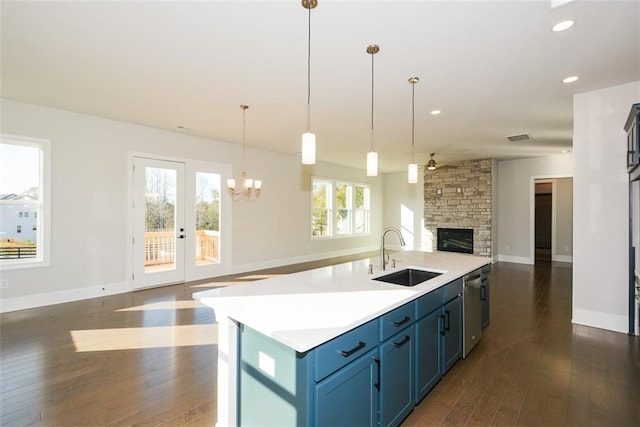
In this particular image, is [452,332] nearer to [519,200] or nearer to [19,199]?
[19,199]

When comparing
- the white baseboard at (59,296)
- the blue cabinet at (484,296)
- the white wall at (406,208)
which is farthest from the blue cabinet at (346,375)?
the white wall at (406,208)

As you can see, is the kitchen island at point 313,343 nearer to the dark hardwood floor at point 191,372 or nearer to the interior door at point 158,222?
the dark hardwood floor at point 191,372

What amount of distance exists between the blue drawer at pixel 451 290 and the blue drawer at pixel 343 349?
0.99 metres

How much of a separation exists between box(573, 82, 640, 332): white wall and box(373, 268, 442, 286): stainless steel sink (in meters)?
2.35

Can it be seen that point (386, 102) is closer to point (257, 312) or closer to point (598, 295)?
point (257, 312)

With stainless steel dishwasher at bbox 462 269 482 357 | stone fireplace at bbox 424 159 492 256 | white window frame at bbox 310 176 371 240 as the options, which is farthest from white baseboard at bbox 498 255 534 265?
stainless steel dishwasher at bbox 462 269 482 357

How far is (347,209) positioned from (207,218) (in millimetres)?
4656

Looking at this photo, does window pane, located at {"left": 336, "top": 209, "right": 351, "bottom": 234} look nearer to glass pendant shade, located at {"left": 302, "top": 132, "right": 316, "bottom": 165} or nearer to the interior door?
the interior door

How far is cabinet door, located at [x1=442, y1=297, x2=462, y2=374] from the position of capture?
2431mm

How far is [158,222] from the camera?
17.4 ft

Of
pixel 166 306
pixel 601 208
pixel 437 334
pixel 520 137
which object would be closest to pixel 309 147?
pixel 437 334

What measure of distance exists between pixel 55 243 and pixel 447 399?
5294mm

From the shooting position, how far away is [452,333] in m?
2.54

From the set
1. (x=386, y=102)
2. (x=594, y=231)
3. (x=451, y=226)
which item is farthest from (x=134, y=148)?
(x=451, y=226)
